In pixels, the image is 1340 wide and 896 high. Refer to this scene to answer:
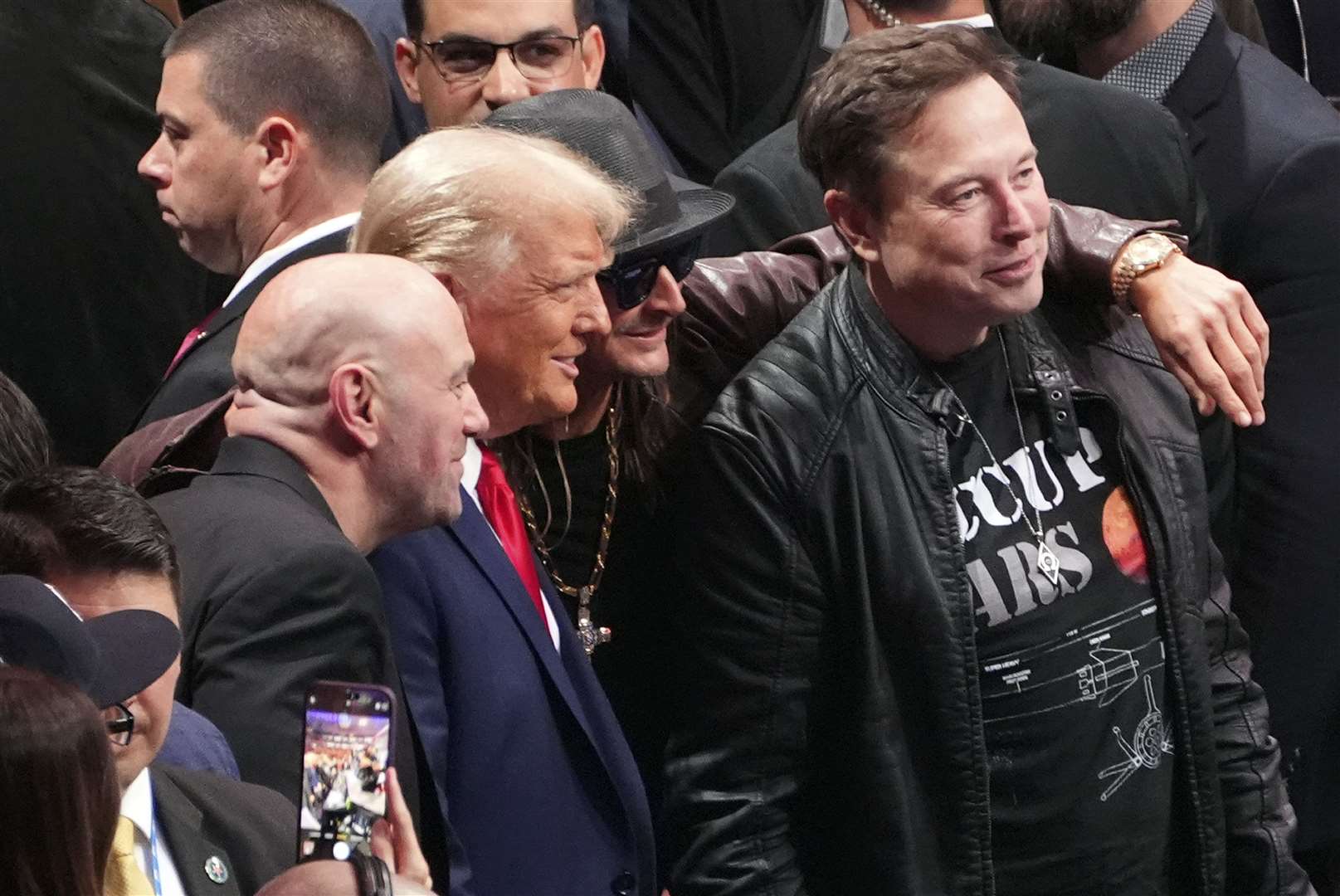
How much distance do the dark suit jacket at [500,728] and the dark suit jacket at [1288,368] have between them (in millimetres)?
1722

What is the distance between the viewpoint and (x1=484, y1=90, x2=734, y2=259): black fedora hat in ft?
10.0

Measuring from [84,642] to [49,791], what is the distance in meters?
0.26

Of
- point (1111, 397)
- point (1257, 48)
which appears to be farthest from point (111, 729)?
point (1257, 48)

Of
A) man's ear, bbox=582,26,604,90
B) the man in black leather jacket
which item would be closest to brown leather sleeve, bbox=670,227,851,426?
the man in black leather jacket

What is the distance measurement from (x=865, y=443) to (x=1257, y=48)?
5.11ft

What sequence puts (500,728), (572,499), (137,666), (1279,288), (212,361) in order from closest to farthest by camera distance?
(137,666) < (500,728) < (572,499) < (212,361) < (1279,288)

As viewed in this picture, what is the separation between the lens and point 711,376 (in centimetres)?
332

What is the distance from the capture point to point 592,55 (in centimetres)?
417

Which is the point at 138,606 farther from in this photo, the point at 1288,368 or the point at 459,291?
the point at 1288,368

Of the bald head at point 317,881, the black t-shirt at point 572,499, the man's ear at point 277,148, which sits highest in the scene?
the bald head at point 317,881

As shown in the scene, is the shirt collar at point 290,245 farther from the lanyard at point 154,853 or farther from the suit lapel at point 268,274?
the lanyard at point 154,853

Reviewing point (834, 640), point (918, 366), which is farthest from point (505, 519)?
point (918, 366)

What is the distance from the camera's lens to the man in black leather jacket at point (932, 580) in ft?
10.00

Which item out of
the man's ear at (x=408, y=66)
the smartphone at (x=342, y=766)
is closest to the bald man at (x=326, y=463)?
the smartphone at (x=342, y=766)
